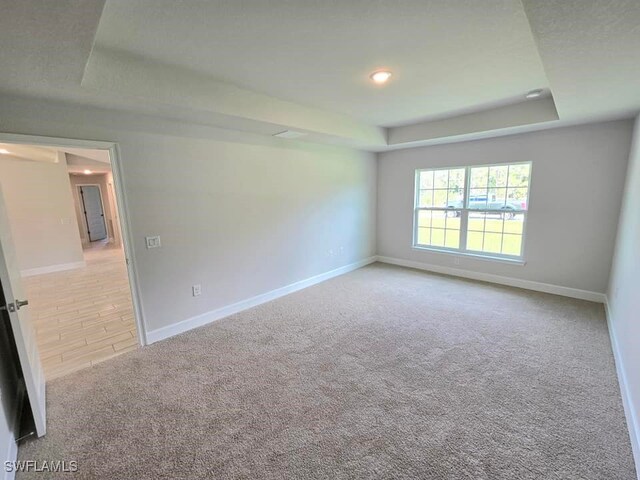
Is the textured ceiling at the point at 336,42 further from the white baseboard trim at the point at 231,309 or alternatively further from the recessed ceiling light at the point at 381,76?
the white baseboard trim at the point at 231,309

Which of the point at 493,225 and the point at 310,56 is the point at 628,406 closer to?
the point at 493,225

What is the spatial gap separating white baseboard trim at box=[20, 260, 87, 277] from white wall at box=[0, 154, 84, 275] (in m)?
0.02

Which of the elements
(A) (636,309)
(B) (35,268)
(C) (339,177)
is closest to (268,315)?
(C) (339,177)

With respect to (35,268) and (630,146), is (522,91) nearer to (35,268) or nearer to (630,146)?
(630,146)

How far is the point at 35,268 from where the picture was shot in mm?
5758

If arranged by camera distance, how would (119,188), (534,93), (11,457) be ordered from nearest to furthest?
1. (11,457)
2. (119,188)
3. (534,93)

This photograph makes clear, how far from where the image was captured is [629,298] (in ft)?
7.59

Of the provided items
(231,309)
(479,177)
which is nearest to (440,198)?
(479,177)

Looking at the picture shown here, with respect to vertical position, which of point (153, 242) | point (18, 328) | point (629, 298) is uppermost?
point (153, 242)

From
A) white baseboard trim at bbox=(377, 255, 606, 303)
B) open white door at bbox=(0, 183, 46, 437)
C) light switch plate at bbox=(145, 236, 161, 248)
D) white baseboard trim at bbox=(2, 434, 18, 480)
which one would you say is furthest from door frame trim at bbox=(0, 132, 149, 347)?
white baseboard trim at bbox=(377, 255, 606, 303)

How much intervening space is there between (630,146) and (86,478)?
5774 millimetres

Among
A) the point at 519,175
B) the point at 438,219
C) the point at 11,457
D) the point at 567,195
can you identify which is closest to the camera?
the point at 11,457

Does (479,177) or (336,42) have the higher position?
(336,42)

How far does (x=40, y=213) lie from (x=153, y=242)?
5086 millimetres
